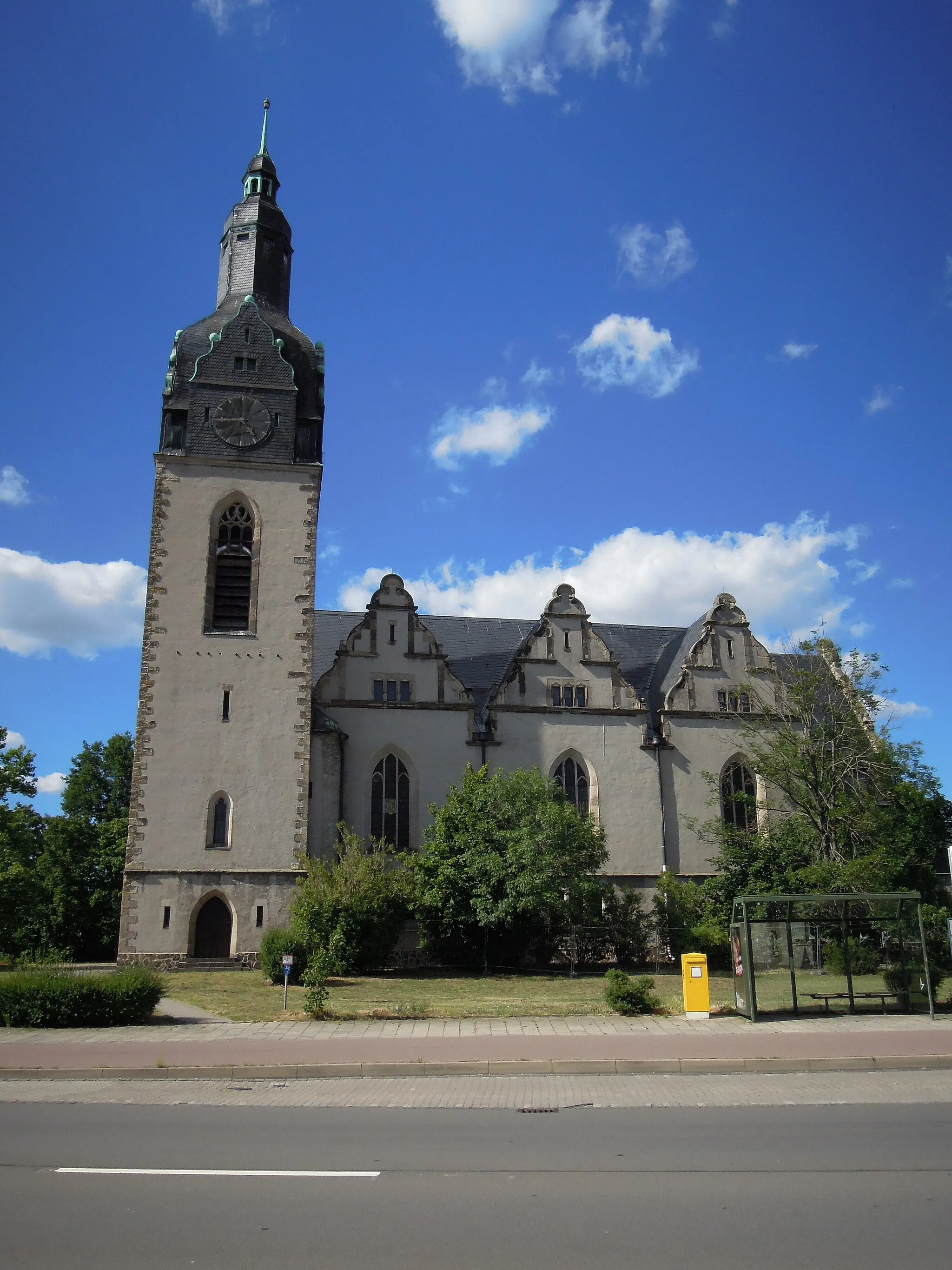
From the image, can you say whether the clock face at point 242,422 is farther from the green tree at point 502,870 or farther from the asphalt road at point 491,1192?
the asphalt road at point 491,1192

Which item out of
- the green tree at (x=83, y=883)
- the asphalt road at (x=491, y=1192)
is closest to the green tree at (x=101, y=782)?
the green tree at (x=83, y=883)

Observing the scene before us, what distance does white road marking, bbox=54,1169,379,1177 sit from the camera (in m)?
8.03

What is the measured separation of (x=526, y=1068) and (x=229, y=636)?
22.8 meters

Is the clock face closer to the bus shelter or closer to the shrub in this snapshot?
the shrub

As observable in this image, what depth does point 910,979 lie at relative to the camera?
19.4 m

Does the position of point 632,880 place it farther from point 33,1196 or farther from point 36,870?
point 33,1196

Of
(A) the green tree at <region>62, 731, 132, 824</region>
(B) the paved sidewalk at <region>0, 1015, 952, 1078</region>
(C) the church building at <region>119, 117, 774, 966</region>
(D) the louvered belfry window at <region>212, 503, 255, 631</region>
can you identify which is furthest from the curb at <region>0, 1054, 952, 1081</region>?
(A) the green tree at <region>62, 731, 132, 824</region>

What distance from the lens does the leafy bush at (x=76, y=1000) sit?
1759cm

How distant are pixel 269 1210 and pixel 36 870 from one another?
→ 1585 inches

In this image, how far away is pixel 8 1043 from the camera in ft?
52.3

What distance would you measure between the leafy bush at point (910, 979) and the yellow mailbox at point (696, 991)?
3.93m

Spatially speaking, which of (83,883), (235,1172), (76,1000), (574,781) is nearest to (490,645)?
(574,781)

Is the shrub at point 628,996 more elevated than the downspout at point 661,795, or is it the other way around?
the downspout at point 661,795

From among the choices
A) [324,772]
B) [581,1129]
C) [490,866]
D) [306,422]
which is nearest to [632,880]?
[490,866]
